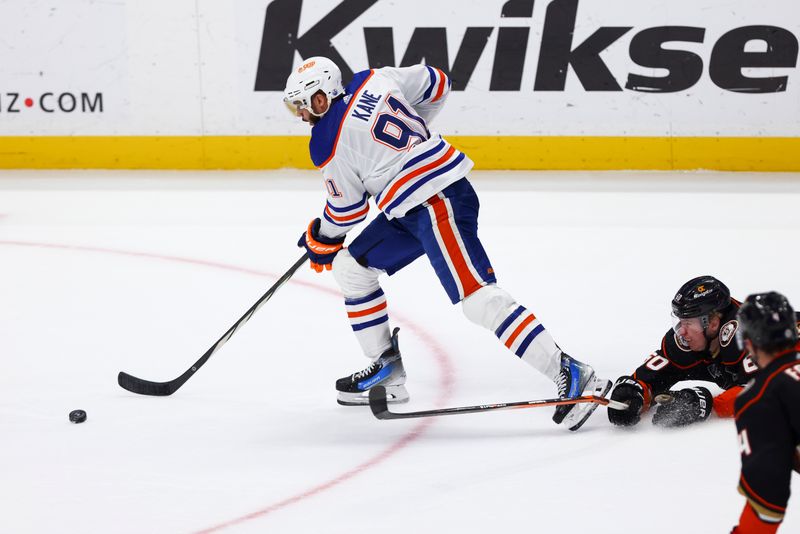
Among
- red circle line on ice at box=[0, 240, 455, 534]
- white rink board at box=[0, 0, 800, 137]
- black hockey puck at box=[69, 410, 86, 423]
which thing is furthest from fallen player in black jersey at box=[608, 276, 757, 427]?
white rink board at box=[0, 0, 800, 137]

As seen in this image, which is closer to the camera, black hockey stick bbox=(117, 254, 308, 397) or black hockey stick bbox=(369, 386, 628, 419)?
black hockey stick bbox=(369, 386, 628, 419)

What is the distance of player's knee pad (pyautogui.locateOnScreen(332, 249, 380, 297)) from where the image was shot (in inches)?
137

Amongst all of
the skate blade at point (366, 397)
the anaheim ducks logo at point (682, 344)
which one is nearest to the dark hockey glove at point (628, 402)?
the anaheim ducks logo at point (682, 344)

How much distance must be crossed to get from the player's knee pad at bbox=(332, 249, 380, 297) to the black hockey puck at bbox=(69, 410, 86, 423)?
2.95 feet

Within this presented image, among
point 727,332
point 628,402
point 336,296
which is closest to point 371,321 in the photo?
point 628,402

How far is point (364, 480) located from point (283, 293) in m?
2.10

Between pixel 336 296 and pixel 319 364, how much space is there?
2.99ft

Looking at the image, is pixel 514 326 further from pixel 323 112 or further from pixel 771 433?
pixel 771 433

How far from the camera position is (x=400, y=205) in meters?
3.33

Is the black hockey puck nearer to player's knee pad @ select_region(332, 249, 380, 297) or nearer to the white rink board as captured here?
player's knee pad @ select_region(332, 249, 380, 297)

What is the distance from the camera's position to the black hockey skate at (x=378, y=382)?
3.57 metres

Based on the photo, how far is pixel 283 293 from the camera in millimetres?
4926

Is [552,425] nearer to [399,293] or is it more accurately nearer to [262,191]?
[399,293]

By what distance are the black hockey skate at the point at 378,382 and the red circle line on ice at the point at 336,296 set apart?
141 millimetres
